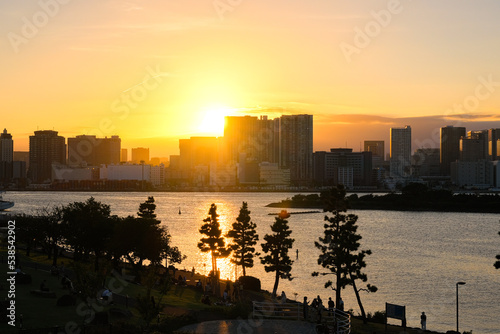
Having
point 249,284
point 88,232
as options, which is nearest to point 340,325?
point 249,284

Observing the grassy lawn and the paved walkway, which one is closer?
the paved walkway

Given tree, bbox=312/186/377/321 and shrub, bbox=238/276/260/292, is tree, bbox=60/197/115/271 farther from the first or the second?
tree, bbox=312/186/377/321

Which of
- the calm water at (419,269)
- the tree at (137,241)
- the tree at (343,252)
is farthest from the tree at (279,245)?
the tree at (137,241)

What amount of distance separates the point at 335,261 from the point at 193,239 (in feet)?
156

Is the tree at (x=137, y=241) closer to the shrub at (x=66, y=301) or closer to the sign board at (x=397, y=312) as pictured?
the shrub at (x=66, y=301)

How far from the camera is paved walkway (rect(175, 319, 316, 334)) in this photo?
19.1 meters

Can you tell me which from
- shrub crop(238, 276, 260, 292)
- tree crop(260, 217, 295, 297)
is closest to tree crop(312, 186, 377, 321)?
tree crop(260, 217, 295, 297)

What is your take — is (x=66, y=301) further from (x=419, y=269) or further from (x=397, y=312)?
(x=419, y=269)

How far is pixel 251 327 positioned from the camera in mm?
19734

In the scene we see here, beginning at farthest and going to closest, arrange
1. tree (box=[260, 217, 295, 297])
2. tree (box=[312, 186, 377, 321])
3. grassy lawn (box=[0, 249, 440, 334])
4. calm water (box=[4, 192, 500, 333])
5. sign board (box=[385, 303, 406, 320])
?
tree (box=[260, 217, 295, 297]) → calm water (box=[4, 192, 500, 333]) → tree (box=[312, 186, 377, 321]) → sign board (box=[385, 303, 406, 320]) → grassy lawn (box=[0, 249, 440, 334])

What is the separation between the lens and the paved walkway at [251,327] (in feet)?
62.6

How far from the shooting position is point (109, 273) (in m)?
35.2

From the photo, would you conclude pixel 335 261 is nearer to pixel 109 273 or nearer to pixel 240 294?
pixel 240 294

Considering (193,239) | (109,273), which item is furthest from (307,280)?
(193,239)
